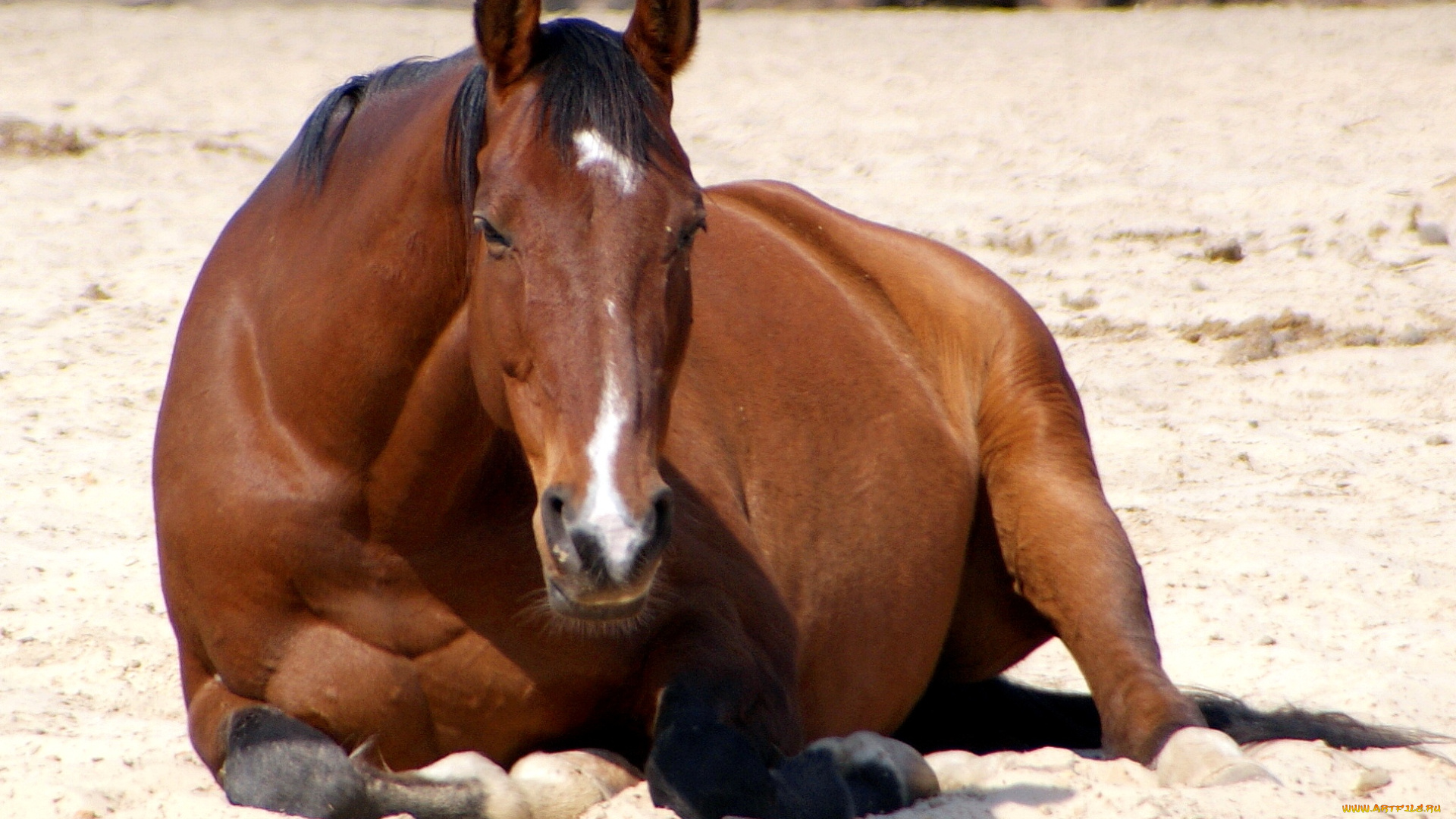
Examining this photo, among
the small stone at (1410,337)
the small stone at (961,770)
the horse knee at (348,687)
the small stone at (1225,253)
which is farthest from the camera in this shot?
the small stone at (1225,253)

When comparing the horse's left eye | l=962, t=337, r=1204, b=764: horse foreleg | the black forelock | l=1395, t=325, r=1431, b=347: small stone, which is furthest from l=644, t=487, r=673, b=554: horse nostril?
l=1395, t=325, r=1431, b=347: small stone

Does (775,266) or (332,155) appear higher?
(332,155)

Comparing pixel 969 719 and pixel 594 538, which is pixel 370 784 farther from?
pixel 969 719

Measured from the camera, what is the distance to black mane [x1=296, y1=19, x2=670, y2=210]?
2066 millimetres

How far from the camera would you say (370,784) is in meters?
2.32

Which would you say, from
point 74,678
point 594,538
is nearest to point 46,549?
point 74,678

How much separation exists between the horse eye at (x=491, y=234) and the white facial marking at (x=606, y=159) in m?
0.14

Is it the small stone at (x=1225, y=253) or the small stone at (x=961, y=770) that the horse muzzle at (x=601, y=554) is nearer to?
the small stone at (x=961, y=770)

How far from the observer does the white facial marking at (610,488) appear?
6.10 ft

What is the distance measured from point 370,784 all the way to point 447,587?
320 mm

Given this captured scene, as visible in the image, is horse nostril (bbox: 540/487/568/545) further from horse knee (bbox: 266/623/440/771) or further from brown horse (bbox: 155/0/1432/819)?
horse knee (bbox: 266/623/440/771)

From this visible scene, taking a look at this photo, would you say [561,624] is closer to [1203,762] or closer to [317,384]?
[317,384]

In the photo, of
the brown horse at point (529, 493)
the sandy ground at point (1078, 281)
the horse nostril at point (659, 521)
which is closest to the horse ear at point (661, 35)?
the brown horse at point (529, 493)

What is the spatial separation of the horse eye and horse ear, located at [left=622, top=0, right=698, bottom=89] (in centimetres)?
37
